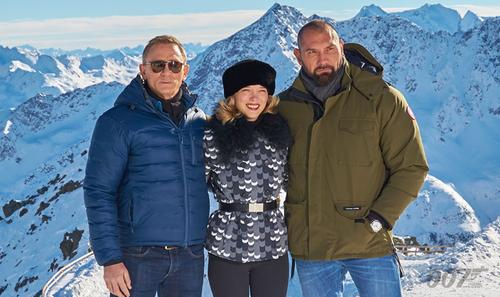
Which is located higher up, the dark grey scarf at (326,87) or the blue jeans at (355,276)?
the dark grey scarf at (326,87)

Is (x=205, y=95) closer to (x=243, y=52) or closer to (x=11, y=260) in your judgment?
(x=243, y=52)

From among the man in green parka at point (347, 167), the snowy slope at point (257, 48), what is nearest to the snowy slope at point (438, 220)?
the snowy slope at point (257, 48)

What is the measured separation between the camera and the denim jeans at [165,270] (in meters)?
4.93

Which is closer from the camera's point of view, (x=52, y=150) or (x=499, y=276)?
(x=499, y=276)

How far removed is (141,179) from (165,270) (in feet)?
2.83

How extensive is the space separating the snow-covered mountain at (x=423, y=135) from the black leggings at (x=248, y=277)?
28.1ft

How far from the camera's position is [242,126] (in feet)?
16.5

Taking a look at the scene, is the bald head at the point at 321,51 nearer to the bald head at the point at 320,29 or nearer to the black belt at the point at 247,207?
the bald head at the point at 320,29

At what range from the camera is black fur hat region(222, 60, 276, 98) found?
509 centimetres

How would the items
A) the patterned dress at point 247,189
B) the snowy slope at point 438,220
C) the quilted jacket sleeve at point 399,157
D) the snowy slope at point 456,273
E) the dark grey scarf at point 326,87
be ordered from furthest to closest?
1. the snowy slope at point 438,220
2. the snowy slope at point 456,273
3. the dark grey scarf at point 326,87
4. the patterned dress at point 247,189
5. the quilted jacket sleeve at point 399,157

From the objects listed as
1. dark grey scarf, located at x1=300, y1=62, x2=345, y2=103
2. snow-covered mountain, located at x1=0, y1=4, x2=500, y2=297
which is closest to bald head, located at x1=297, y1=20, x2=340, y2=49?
dark grey scarf, located at x1=300, y1=62, x2=345, y2=103

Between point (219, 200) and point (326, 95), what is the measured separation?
4.54 feet

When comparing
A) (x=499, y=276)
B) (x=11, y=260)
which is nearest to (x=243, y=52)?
(x=11, y=260)

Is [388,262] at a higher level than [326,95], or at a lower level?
lower
